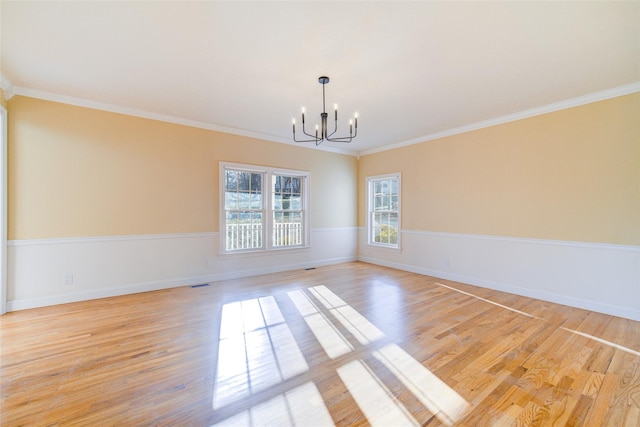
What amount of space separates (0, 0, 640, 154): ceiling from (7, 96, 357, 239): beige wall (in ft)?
1.12

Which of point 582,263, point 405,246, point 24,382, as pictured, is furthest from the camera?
point 405,246

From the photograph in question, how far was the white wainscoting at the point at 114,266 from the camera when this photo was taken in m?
3.45

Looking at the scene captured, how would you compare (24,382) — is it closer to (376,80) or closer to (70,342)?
(70,342)

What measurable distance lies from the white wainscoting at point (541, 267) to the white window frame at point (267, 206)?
2248 mm

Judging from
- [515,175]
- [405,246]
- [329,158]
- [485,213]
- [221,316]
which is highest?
[329,158]

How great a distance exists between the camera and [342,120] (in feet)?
14.4

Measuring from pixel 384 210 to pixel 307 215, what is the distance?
1.79m

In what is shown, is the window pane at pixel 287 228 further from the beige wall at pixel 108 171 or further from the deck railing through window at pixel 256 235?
the beige wall at pixel 108 171

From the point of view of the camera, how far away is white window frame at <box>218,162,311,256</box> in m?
4.87

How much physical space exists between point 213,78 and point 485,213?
14.6ft

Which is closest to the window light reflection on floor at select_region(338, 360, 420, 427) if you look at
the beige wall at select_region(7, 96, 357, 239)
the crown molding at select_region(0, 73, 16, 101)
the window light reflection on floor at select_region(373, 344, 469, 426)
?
the window light reflection on floor at select_region(373, 344, 469, 426)

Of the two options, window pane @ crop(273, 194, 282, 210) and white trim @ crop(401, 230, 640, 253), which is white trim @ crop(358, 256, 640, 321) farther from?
window pane @ crop(273, 194, 282, 210)

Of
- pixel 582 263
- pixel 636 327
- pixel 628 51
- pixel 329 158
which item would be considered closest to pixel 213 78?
pixel 329 158

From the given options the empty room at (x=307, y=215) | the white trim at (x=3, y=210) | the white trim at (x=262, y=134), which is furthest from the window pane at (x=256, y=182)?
the white trim at (x=3, y=210)
